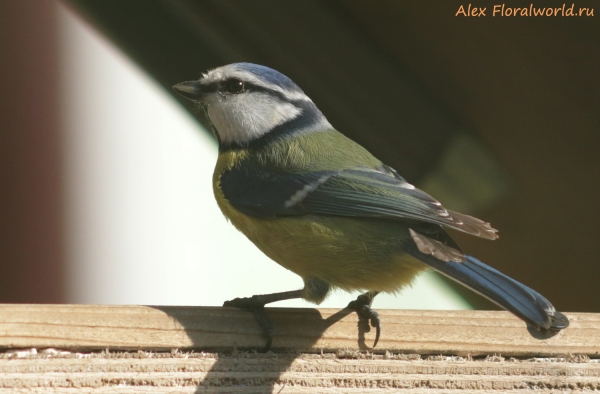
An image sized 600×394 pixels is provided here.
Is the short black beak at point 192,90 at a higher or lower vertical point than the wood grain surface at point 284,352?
higher

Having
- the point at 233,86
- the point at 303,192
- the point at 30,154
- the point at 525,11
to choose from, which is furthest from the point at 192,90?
the point at 525,11

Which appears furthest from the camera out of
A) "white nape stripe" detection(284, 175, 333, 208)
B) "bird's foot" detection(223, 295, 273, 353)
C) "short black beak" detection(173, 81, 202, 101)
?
"short black beak" detection(173, 81, 202, 101)

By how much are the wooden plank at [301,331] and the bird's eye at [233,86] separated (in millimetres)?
891

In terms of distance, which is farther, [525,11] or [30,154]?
[30,154]

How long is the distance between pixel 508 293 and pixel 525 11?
1.57 meters

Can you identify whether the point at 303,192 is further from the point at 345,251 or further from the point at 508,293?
the point at 508,293

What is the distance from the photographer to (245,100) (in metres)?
2.29

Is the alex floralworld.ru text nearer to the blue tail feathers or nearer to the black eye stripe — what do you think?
the black eye stripe

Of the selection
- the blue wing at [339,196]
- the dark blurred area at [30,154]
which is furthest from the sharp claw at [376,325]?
the dark blurred area at [30,154]

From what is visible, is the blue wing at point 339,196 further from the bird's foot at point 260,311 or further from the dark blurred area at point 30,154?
the dark blurred area at point 30,154

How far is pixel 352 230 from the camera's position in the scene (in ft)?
6.17

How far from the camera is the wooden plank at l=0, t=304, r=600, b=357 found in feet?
4.66

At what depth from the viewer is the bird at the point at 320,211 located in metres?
1.71

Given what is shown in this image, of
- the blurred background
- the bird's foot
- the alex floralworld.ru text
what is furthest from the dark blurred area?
the alex floralworld.ru text
